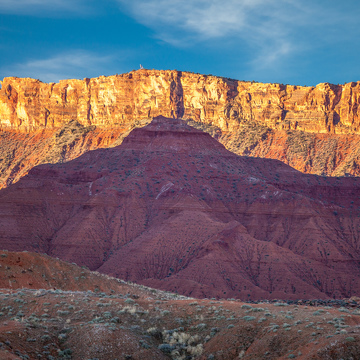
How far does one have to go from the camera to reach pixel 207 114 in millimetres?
174750

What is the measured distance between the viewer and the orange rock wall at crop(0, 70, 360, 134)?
558 ft

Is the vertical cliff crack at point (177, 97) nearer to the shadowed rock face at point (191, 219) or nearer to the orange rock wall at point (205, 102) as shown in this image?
the orange rock wall at point (205, 102)

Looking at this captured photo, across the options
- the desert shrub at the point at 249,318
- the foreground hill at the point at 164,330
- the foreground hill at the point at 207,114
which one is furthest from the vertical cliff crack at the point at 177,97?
the desert shrub at the point at 249,318

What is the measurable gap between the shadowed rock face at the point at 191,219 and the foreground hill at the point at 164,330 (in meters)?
36.0

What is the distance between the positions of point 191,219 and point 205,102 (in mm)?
91145

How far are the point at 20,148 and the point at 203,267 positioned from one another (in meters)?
116

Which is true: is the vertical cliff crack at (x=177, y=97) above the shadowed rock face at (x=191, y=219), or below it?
above

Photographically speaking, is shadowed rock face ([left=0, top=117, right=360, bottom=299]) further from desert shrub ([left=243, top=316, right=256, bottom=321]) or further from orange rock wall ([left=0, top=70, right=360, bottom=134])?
orange rock wall ([left=0, top=70, right=360, bottom=134])

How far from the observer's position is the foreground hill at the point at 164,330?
24438 millimetres

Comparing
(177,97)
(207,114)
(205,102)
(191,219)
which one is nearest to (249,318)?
(191,219)

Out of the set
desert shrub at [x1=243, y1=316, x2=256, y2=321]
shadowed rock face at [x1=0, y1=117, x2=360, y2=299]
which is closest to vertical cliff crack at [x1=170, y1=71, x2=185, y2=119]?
shadowed rock face at [x1=0, y1=117, x2=360, y2=299]

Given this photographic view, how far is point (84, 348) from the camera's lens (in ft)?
83.7

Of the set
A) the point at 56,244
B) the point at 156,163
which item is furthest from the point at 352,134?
the point at 56,244

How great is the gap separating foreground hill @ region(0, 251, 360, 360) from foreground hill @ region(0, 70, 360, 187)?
5256 inches
